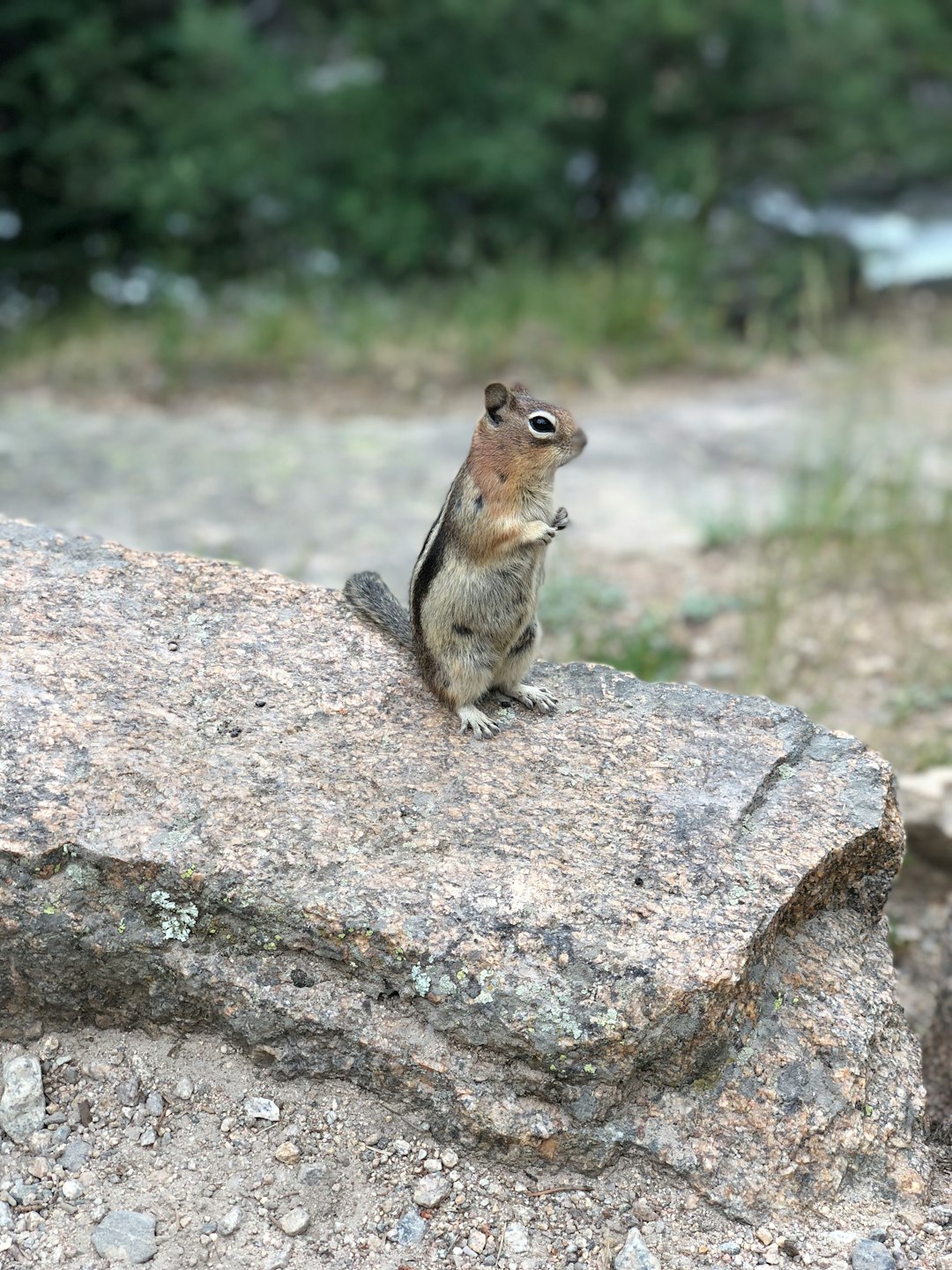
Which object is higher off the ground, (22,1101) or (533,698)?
(533,698)

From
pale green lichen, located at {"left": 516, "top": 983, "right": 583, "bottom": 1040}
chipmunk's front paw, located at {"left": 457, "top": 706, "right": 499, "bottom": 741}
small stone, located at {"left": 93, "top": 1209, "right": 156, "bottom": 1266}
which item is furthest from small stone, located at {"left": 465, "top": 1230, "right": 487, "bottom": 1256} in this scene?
chipmunk's front paw, located at {"left": 457, "top": 706, "right": 499, "bottom": 741}

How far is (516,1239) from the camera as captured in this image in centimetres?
241

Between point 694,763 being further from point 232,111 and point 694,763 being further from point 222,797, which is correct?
point 232,111

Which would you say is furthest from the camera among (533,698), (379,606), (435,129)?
(435,129)

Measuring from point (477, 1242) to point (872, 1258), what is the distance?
0.72 meters

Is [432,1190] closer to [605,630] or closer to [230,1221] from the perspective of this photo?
[230,1221]

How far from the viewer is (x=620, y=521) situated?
6.90 meters

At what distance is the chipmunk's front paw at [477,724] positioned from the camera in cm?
304

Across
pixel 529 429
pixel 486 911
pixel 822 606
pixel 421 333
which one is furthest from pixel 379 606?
pixel 421 333

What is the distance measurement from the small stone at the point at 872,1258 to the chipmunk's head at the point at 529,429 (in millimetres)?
1732

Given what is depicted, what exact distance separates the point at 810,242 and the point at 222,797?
33.0ft

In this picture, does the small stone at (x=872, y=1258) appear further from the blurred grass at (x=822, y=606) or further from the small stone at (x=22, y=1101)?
the blurred grass at (x=822, y=606)

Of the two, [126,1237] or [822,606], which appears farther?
[822,606]

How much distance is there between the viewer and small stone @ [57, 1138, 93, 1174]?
8.14ft
